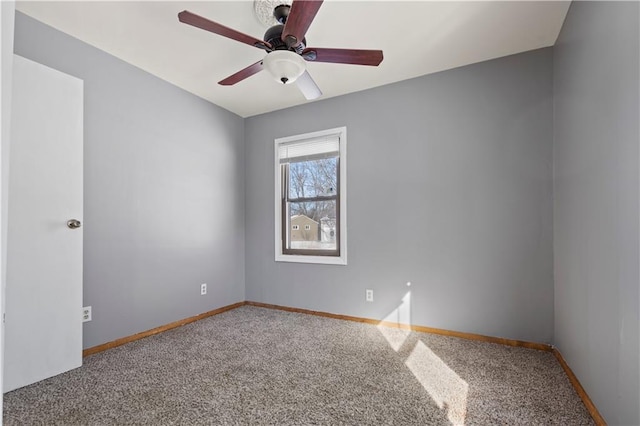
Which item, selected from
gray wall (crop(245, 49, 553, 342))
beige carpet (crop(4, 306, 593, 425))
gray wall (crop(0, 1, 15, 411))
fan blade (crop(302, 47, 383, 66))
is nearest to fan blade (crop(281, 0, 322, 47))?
fan blade (crop(302, 47, 383, 66))

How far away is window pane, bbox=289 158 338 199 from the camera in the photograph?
3.53 m

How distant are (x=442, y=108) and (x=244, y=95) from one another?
2.03m

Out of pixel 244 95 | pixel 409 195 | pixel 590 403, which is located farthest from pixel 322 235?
pixel 590 403

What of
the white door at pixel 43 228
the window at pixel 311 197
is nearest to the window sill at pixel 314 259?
the window at pixel 311 197

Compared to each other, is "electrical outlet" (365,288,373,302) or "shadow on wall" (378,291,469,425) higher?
"electrical outlet" (365,288,373,302)

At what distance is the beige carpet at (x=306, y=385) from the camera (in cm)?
166

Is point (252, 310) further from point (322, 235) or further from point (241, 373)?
point (241, 373)

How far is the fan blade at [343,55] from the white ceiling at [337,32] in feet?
1.17

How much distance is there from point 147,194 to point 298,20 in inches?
83.9

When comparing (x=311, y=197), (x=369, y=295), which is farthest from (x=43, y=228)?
(x=369, y=295)

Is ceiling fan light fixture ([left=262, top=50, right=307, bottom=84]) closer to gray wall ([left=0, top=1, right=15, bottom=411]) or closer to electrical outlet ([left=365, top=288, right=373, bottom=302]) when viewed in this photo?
gray wall ([left=0, top=1, right=15, bottom=411])

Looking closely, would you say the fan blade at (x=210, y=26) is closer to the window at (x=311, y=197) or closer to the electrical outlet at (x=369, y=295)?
the window at (x=311, y=197)

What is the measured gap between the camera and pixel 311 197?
3672 mm

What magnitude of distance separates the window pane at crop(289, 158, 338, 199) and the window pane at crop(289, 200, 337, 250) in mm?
118
